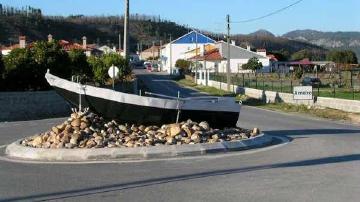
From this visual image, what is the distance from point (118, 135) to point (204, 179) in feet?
16.9

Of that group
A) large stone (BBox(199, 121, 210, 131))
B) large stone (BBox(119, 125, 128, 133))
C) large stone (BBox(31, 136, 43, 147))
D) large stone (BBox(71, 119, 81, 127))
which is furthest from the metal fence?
large stone (BBox(31, 136, 43, 147))

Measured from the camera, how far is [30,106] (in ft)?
111

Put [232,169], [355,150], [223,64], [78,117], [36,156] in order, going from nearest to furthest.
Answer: [232,169]
[36,156]
[355,150]
[78,117]
[223,64]

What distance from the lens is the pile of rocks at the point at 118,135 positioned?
15445mm

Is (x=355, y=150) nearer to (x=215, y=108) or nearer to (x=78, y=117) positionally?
(x=215, y=108)

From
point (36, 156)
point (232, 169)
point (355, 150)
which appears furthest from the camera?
point (355, 150)

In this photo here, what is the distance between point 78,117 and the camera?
16.9 m

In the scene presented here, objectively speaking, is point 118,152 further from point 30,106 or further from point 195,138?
point 30,106

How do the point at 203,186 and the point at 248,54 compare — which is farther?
the point at 248,54

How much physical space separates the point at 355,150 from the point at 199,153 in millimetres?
3876

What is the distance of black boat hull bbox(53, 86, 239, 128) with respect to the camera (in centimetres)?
1691

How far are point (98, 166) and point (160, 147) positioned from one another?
6.84ft

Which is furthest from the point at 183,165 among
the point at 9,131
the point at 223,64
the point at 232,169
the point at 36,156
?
the point at 223,64

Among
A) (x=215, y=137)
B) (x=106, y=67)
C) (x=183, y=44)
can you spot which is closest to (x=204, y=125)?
(x=215, y=137)
